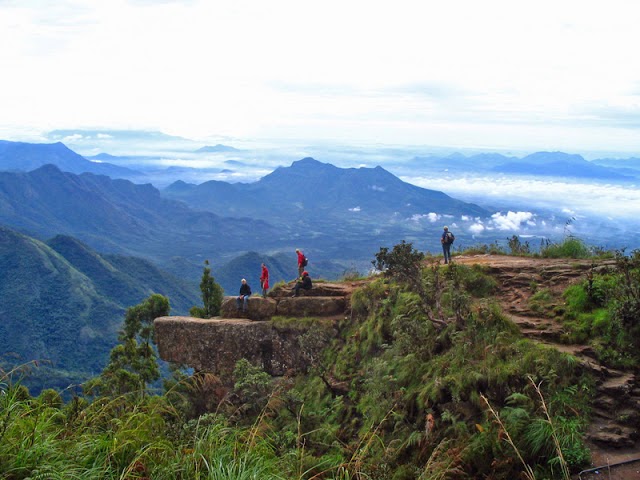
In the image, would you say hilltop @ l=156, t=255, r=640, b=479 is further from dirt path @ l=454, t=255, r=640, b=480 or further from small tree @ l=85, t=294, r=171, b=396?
small tree @ l=85, t=294, r=171, b=396

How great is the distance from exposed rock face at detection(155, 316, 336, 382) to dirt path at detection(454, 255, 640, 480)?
223 inches

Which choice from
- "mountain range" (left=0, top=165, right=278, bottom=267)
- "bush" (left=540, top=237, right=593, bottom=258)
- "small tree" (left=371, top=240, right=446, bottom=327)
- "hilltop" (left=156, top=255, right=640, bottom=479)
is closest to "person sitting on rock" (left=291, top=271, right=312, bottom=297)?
"hilltop" (left=156, top=255, right=640, bottom=479)

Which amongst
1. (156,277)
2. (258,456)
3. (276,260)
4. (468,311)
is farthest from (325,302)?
(276,260)

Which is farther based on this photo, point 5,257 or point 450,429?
point 5,257

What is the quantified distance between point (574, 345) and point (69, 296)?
263 ft

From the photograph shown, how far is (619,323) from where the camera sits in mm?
8711

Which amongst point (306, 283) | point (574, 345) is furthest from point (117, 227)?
point (574, 345)

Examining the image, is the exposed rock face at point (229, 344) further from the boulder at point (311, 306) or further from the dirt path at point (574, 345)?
the dirt path at point (574, 345)

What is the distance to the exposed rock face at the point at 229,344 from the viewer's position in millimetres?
16484

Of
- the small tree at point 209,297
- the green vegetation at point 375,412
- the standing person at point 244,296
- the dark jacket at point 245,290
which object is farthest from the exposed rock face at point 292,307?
the small tree at point 209,297

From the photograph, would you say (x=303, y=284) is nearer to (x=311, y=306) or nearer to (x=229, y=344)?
(x=311, y=306)

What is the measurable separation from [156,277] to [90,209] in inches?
4515

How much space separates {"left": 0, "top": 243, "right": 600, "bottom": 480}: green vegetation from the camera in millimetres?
3910

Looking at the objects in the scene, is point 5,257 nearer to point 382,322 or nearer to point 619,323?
point 382,322
